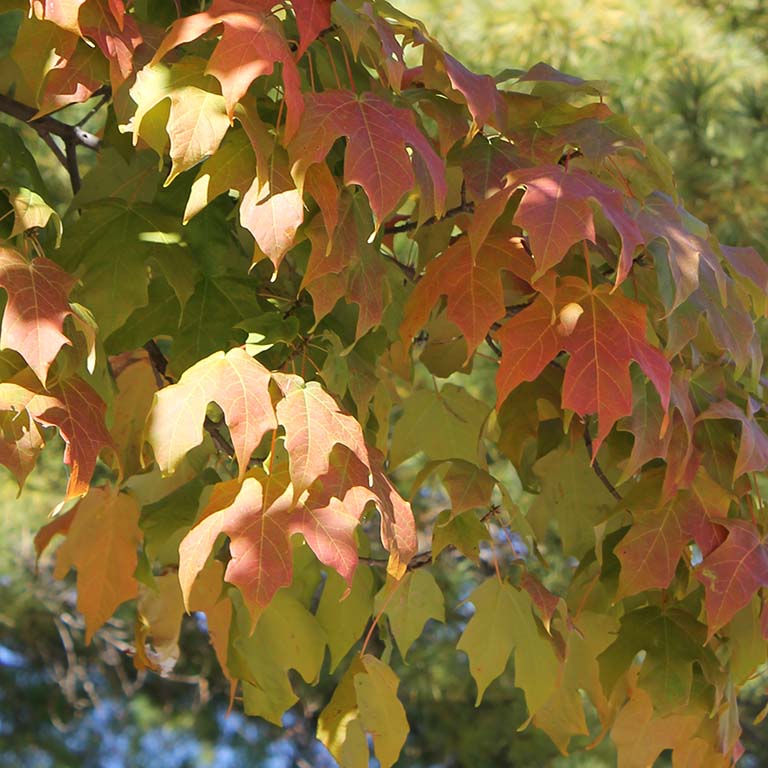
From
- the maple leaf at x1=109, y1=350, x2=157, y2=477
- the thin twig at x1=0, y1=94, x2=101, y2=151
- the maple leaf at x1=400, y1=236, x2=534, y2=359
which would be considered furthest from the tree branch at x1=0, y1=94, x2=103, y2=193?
the maple leaf at x1=400, y1=236, x2=534, y2=359

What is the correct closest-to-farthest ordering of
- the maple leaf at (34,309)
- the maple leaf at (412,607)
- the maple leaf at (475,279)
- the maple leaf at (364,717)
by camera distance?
the maple leaf at (34,309) < the maple leaf at (475,279) < the maple leaf at (364,717) < the maple leaf at (412,607)

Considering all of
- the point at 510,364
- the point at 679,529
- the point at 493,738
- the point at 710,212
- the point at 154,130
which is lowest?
the point at 493,738

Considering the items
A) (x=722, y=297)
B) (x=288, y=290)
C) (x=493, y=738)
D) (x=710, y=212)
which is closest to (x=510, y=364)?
(x=722, y=297)

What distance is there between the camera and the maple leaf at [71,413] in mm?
798

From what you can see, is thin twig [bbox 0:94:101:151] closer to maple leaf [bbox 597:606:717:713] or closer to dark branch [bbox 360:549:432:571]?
dark branch [bbox 360:549:432:571]

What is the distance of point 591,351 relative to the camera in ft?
2.84

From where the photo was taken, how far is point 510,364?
869mm

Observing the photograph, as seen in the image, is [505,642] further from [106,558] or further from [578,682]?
[106,558]

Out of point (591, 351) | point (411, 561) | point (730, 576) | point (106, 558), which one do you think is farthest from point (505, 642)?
point (106, 558)

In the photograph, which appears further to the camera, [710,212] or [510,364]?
[710,212]

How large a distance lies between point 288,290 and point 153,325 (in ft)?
0.41

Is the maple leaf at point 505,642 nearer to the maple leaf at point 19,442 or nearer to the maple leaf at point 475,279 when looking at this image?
the maple leaf at point 475,279

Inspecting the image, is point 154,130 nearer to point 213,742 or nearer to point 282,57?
point 282,57

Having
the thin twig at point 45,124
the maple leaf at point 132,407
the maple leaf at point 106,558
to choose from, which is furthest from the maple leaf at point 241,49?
the maple leaf at point 106,558
